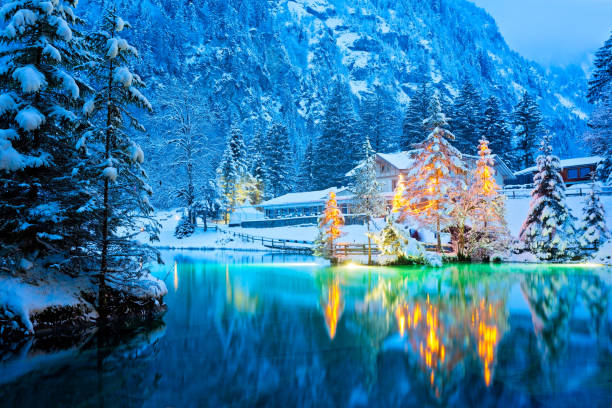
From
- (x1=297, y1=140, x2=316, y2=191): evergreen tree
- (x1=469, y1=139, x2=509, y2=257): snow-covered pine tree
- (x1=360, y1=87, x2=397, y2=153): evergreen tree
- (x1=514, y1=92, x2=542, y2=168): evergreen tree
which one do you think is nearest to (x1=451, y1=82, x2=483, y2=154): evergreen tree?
(x1=514, y1=92, x2=542, y2=168): evergreen tree

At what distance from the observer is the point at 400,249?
3003cm

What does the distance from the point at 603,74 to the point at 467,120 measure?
915 inches

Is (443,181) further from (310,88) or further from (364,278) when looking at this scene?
(310,88)

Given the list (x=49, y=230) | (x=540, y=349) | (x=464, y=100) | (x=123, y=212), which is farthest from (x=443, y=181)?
(x=464, y=100)

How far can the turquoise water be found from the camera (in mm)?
7660

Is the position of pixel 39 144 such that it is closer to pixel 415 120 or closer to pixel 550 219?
pixel 550 219

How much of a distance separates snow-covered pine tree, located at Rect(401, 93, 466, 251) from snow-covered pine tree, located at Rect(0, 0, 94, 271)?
26.6 metres

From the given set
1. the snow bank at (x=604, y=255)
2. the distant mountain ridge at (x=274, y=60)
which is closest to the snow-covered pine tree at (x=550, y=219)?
the snow bank at (x=604, y=255)

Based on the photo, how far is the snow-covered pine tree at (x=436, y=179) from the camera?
32.8 m

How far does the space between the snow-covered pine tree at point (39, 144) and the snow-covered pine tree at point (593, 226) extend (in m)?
34.0

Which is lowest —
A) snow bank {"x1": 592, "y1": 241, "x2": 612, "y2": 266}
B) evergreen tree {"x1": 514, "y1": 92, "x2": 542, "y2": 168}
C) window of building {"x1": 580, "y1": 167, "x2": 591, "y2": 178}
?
snow bank {"x1": 592, "y1": 241, "x2": 612, "y2": 266}

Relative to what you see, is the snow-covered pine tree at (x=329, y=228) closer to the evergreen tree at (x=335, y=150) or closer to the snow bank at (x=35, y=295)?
the snow bank at (x=35, y=295)

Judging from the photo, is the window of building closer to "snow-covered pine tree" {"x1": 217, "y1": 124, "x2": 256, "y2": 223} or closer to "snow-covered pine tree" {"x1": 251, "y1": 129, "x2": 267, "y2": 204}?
"snow-covered pine tree" {"x1": 217, "y1": 124, "x2": 256, "y2": 223}

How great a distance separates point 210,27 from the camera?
147m
